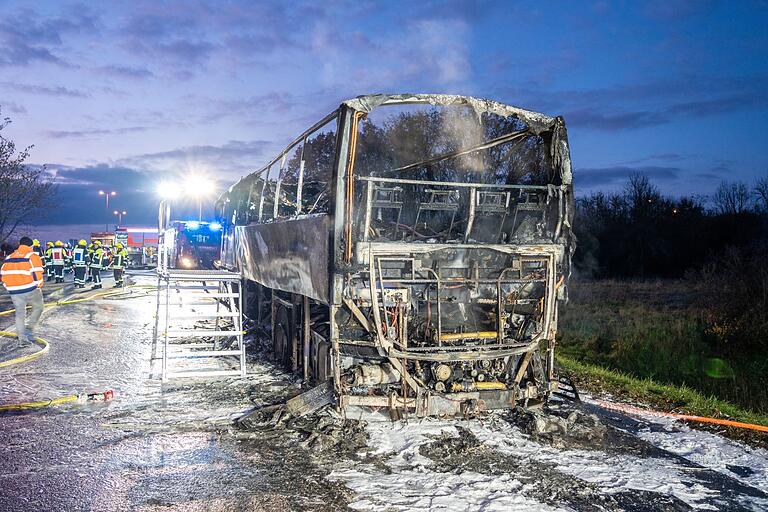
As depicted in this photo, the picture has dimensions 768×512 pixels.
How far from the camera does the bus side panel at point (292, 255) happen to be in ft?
19.3

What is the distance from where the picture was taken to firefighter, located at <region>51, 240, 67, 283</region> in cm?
2200

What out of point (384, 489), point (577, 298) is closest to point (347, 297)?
point (384, 489)

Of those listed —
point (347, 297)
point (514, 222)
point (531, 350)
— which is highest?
point (514, 222)

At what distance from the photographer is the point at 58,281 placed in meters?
22.8

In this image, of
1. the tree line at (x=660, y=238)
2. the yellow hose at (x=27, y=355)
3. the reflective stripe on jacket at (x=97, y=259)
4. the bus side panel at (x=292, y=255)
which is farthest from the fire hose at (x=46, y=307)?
the tree line at (x=660, y=238)

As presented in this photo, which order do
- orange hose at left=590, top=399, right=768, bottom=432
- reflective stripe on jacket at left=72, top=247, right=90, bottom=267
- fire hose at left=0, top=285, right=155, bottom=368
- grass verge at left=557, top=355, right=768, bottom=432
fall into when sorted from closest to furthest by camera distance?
orange hose at left=590, top=399, right=768, bottom=432 < grass verge at left=557, top=355, right=768, bottom=432 < fire hose at left=0, top=285, right=155, bottom=368 < reflective stripe on jacket at left=72, top=247, right=90, bottom=267

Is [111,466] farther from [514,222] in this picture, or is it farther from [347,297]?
[514,222]

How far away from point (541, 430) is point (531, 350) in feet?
2.65

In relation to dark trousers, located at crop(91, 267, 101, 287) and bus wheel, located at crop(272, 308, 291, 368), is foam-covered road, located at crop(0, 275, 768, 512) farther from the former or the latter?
dark trousers, located at crop(91, 267, 101, 287)

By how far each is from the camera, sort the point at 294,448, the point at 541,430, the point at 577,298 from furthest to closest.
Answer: the point at 577,298 < the point at 541,430 < the point at 294,448

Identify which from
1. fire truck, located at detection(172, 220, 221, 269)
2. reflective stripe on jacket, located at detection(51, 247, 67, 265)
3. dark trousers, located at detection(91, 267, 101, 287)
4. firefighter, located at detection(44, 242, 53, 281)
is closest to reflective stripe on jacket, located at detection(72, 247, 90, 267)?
dark trousers, located at detection(91, 267, 101, 287)

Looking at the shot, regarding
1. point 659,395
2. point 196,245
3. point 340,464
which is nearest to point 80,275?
point 196,245

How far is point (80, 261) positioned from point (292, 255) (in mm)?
16101

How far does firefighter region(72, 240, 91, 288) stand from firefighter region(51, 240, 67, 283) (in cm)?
213
